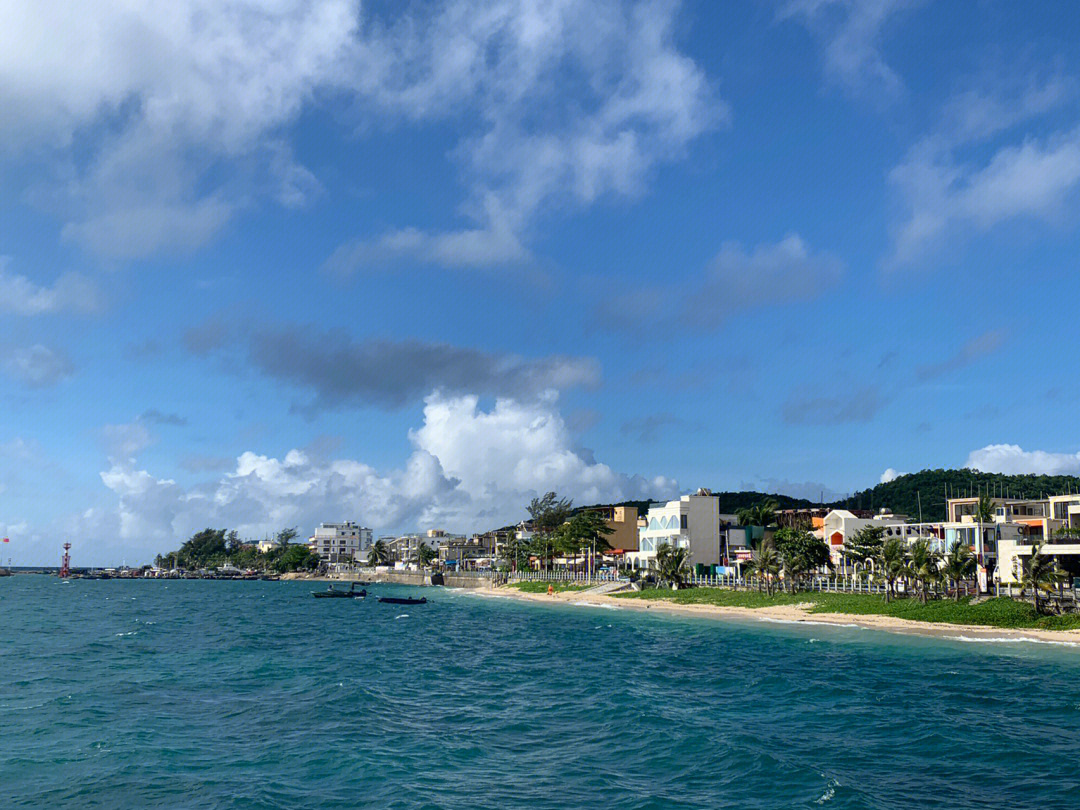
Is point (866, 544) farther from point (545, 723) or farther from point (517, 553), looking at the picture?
point (517, 553)

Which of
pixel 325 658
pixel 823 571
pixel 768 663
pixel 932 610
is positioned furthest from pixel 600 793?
pixel 823 571

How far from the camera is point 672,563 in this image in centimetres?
11888

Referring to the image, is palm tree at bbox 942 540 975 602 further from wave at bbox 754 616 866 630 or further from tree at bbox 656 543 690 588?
tree at bbox 656 543 690 588

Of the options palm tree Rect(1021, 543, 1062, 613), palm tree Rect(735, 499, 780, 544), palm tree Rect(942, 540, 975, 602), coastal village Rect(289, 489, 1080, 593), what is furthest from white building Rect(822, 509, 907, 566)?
palm tree Rect(1021, 543, 1062, 613)

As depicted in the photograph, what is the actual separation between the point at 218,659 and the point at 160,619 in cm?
4617

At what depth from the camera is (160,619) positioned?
325 feet

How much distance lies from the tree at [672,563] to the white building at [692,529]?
7036 millimetres

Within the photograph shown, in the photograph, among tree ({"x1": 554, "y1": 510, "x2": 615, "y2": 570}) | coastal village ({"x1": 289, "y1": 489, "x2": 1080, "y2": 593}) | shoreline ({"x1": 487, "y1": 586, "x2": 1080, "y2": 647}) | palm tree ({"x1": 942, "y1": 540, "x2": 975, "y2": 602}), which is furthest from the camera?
tree ({"x1": 554, "y1": 510, "x2": 615, "y2": 570})

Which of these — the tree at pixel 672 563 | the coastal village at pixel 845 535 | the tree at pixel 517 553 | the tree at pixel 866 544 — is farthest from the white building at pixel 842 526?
the tree at pixel 517 553

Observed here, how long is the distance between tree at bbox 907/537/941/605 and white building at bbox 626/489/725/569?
49793 mm

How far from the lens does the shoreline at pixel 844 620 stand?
215ft

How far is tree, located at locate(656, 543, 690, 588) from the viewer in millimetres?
117438

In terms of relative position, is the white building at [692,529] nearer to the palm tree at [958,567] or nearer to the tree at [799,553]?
the tree at [799,553]

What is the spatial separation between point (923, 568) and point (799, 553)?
994 inches
